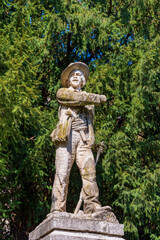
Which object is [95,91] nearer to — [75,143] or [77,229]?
[75,143]

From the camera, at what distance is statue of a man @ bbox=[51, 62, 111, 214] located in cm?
605

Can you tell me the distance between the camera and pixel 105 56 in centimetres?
1160

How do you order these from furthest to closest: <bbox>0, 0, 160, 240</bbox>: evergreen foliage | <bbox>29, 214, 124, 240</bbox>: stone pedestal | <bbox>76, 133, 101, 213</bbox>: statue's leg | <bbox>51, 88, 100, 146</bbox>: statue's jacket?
<bbox>0, 0, 160, 240</bbox>: evergreen foliage
<bbox>51, 88, 100, 146</bbox>: statue's jacket
<bbox>76, 133, 101, 213</bbox>: statue's leg
<bbox>29, 214, 124, 240</bbox>: stone pedestal

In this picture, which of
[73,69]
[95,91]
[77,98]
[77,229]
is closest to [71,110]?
[77,98]

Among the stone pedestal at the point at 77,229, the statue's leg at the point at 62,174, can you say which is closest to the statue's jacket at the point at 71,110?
the statue's leg at the point at 62,174

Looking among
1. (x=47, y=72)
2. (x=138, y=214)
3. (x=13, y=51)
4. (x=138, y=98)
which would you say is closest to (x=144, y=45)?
(x=138, y=98)

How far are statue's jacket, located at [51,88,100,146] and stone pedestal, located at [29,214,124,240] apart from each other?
3.94 ft

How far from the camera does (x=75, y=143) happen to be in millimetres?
6348

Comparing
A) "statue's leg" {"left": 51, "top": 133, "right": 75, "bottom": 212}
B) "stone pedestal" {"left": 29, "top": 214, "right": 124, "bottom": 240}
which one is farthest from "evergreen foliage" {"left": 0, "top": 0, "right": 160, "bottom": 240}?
"stone pedestal" {"left": 29, "top": 214, "right": 124, "bottom": 240}

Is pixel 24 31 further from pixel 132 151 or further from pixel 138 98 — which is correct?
pixel 132 151

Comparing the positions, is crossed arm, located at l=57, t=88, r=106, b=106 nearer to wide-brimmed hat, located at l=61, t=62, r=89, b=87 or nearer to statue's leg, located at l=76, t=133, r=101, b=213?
wide-brimmed hat, located at l=61, t=62, r=89, b=87

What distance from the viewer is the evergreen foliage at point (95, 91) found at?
9867 mm

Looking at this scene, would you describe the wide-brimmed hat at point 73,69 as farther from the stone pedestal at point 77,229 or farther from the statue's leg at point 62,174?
the stone pedestal at point 77,229

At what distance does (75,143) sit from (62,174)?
51 cm
